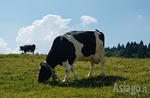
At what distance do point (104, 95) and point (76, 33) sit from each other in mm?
5118

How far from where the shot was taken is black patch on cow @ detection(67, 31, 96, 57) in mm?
11125

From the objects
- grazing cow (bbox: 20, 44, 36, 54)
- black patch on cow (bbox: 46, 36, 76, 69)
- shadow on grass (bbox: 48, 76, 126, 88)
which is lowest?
shadow on grass (bbox: 48, 76, 126, 88)

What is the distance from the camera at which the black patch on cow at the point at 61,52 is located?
1052 cm

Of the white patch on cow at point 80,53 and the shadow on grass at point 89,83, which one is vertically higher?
the white patch on cow at point 80,53

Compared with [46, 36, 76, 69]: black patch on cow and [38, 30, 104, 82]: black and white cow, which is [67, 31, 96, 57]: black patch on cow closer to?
[38, 30, 104, 82]: black and white cow

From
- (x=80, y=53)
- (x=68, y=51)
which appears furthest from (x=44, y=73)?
(x=80, y=53)

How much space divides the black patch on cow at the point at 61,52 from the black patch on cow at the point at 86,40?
0.74 meters

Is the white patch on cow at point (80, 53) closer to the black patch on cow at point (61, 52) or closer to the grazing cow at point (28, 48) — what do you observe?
the black patch on cow at point (61, 52)

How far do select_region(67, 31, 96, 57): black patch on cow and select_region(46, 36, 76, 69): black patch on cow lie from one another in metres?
0.74

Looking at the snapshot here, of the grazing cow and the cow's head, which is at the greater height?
the grazing cow

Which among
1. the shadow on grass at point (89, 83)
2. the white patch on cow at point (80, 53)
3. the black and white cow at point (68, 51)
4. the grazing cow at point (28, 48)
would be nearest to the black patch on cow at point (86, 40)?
the black and white cow at point (68, 51)

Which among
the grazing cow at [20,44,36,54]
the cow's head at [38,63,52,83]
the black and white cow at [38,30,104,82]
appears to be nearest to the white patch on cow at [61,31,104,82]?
the black and white cow at [38,30,104,82]

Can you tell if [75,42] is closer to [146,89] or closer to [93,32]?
[93,32]

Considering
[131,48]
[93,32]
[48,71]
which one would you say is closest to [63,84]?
[48,71]
